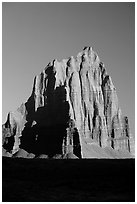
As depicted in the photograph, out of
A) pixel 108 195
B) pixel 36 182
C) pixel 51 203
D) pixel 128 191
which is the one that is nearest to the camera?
pixel 51 203

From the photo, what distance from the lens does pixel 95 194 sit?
2505 centimetres

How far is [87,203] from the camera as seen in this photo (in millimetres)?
21031

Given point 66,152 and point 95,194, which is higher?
point 95,194

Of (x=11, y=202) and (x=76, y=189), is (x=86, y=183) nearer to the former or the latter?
(x=76, y=189)

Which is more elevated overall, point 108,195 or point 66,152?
point 108,195

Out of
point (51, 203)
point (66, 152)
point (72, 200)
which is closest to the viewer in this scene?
point (51, 203)

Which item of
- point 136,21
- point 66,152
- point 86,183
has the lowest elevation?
point 66,152

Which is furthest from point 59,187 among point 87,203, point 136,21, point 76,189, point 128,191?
point 136,21

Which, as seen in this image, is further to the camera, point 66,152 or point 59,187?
point 66,152

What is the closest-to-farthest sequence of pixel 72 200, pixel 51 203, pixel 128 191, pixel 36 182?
pixel 51 203 → pixel 72 200 → pixel 128 191 → pixel 36 182

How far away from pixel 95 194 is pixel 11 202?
22.6 ft

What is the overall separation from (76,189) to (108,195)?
3.40 m

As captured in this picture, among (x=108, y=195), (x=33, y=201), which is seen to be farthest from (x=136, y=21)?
(x=33, y=201)

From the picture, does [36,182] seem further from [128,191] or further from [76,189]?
[128,191]
